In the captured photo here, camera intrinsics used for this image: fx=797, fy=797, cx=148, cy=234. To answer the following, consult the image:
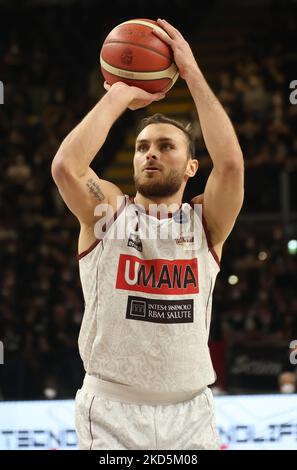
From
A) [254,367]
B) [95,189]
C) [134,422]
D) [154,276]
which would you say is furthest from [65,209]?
[134,422]

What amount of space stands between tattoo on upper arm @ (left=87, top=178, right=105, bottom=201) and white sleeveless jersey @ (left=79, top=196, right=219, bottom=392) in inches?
5.3

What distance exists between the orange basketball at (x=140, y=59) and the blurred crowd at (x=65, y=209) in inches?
201

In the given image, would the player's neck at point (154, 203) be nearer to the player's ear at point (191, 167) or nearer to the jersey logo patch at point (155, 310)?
the player's ear at point (191, 167)

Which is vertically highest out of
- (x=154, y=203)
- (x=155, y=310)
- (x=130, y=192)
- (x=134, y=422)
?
(x=130, y=192)

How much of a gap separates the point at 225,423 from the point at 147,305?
3.43 meters

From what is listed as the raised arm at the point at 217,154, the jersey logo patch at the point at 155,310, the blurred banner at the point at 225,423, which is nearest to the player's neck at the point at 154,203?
the raised arm at the point at 217,154

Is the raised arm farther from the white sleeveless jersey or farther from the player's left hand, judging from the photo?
the white sleeveless jersey

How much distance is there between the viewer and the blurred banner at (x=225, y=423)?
6.53m

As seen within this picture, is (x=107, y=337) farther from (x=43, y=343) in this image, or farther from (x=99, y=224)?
(x=43, y=343)

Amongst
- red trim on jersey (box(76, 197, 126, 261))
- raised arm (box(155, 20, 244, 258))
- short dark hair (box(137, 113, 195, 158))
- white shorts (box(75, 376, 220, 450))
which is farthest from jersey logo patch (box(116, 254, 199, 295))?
short dark hair (box(137, 113, 195, 158))

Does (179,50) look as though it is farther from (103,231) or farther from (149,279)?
(149,279)

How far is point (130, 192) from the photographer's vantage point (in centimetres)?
1303

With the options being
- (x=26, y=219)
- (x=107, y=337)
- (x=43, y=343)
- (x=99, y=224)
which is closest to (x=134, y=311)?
(x=107, y=337)

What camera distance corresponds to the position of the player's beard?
3.71 metres
